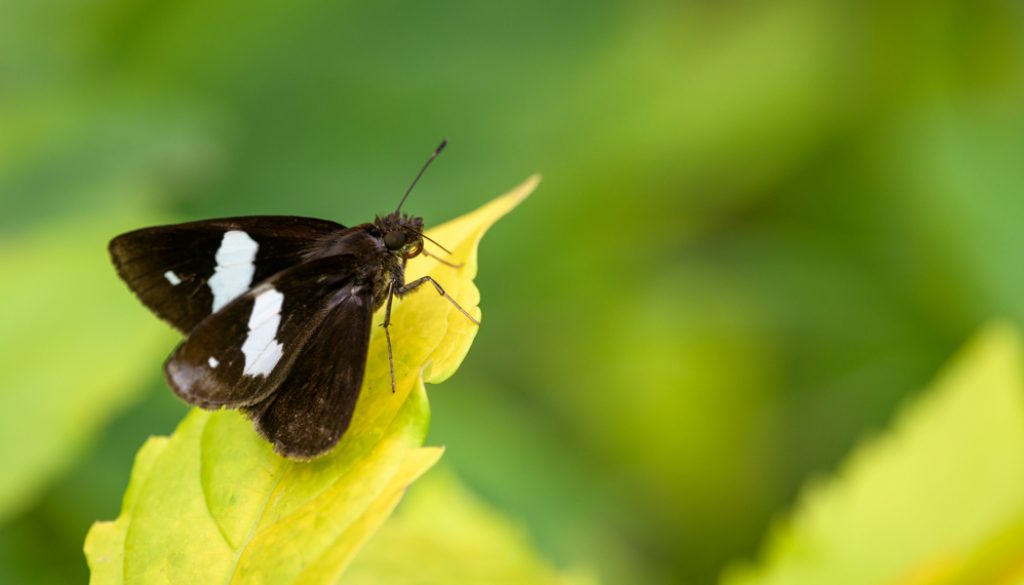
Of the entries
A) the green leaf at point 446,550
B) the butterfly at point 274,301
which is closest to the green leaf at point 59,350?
the butterfly at point 274,301

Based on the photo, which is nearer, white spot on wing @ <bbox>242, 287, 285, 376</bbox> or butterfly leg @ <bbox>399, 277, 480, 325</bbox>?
butterfly leg @ <bbox>399, 277, 480, 325</bbox>

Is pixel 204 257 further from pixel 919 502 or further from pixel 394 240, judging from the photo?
pixel 919 502

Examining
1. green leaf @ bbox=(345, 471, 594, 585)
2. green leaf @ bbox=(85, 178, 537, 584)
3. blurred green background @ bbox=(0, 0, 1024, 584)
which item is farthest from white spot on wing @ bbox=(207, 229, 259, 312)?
blurred green background @ bbox=(0, 0, 1024, 584)

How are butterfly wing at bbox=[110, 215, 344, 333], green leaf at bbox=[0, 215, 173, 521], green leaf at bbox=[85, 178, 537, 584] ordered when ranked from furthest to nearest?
green leaf at bbox=[0, 215, 173, 521], butterfly wing at bbox=[110, 215, 344, 333], green leaf at bbox=[85, 178, 537, 584]

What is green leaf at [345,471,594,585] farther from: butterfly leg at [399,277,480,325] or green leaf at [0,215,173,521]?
green leaf at [0,215,173,521]

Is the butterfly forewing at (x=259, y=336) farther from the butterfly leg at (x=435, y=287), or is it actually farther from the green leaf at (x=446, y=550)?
the green leaf at (x=446, y=550)

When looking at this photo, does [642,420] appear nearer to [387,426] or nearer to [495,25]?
[495,25]
